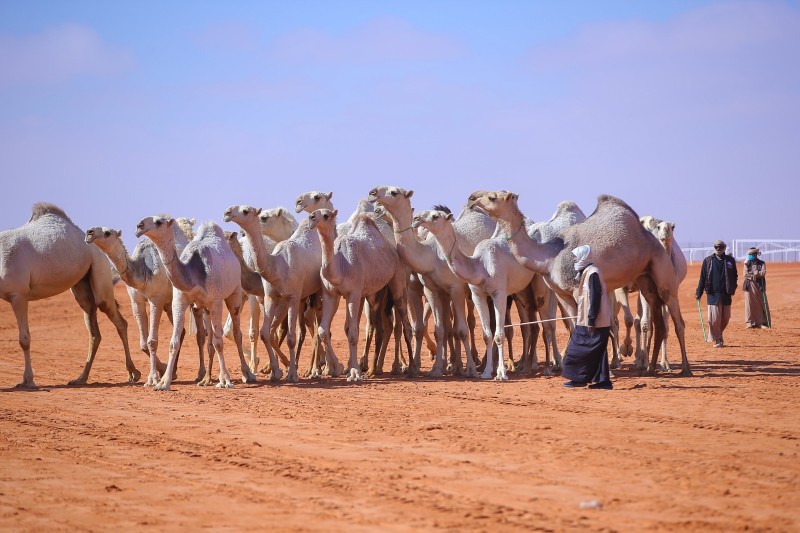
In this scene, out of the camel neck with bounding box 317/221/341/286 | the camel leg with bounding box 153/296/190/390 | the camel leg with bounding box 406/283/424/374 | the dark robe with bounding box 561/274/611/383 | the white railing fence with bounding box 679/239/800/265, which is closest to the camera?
the dark robe with bounding box 561/274/611/383

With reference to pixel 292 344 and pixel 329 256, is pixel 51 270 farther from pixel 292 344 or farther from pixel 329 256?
pixel 329 256

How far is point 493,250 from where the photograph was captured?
16969mm

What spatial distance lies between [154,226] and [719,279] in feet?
42.8

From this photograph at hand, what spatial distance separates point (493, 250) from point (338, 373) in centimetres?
337

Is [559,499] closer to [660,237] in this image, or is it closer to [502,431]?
[502,431]

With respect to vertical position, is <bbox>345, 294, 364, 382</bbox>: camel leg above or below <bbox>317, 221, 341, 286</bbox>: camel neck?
below

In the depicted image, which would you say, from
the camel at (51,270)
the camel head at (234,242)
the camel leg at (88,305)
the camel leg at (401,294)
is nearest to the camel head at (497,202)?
the camel leg at (401,294)

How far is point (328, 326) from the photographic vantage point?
56.2 feet

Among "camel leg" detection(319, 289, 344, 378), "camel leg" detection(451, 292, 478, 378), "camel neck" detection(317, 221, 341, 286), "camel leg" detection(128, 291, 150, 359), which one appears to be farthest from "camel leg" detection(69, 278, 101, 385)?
"camel leg" detection(451, 292, 478, 378)

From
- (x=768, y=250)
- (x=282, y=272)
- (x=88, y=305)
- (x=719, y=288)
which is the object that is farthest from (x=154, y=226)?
(x=768, y=250)

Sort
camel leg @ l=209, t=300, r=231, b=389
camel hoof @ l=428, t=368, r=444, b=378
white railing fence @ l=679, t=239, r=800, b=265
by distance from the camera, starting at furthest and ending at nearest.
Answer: white railing fence @ l=679, t=239, r=800, b=265 < camel hoof @ l=428, t=368, r=444, b=378 < camel leg @ l=209, t=300, r=231, b=389

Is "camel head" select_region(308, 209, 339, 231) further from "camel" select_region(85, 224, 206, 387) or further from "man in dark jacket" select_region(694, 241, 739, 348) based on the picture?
"man in dark jacket" select_region(694, 241, 739, 348)

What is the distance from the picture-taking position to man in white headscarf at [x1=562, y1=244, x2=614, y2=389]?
14.6m

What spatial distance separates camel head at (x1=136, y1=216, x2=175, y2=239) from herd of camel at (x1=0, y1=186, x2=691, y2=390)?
0.03 meters
